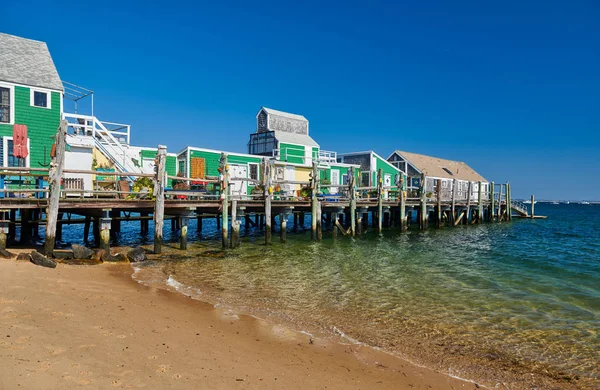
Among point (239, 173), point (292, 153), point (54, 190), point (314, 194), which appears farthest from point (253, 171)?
point (54, 190)

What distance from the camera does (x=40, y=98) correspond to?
2106 centimetres

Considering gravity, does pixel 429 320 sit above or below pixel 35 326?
below

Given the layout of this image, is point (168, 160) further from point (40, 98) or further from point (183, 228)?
point (183, 228)

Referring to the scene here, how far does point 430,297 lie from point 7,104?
21.1 metres

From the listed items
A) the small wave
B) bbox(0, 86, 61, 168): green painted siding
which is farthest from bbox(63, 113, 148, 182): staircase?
the small wave

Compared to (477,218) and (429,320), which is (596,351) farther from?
(477,218)

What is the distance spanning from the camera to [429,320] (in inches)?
A: 369

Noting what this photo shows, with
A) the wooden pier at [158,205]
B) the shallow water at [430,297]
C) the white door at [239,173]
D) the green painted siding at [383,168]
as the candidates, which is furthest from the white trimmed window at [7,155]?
the green painted siding at [383,168]

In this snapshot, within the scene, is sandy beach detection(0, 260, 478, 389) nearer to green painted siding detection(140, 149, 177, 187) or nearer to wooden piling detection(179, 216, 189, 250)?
wooden piling detection(179, 216, 189, 250)

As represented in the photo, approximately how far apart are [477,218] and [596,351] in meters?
36.2

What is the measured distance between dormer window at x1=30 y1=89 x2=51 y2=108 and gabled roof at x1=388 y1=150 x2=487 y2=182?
119 ft

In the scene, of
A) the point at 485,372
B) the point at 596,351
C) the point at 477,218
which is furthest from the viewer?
Result: the point at 477,218

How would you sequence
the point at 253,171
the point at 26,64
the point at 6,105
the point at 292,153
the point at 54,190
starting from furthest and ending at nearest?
the point at 292,153 → the point at 253,171 → the point at 26,64 → the point at 6,105 → the point at 54,190

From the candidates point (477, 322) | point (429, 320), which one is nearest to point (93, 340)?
point (429, 320)
